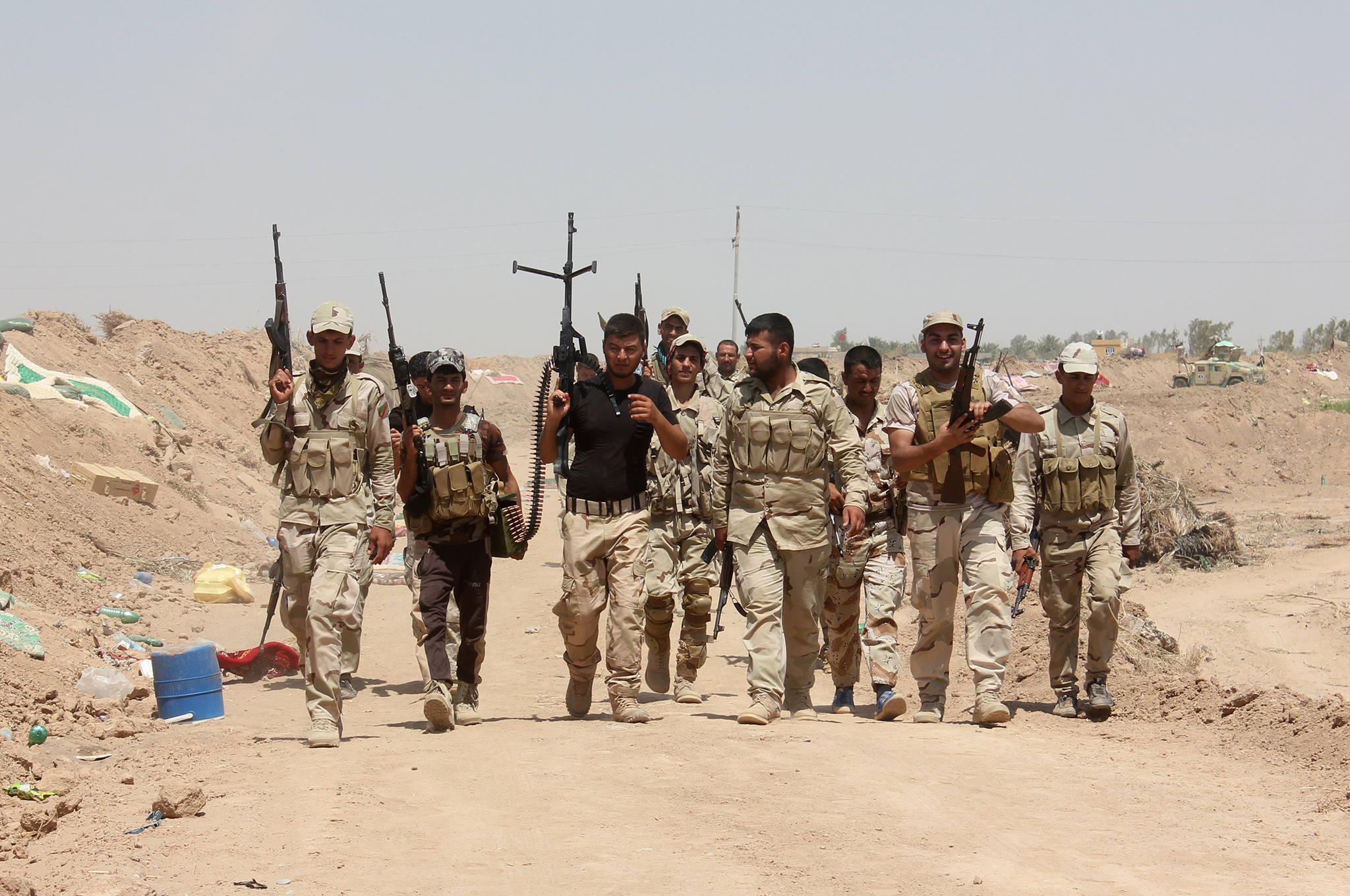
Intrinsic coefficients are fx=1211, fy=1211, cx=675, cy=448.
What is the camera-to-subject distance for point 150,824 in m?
4.79

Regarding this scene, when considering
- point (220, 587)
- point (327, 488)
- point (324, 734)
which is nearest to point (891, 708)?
point (324, 734)

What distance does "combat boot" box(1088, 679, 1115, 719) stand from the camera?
714 centimetres

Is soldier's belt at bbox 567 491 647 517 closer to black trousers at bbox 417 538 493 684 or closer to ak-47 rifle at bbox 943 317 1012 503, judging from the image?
black trousers at bbox 417 538 493 684

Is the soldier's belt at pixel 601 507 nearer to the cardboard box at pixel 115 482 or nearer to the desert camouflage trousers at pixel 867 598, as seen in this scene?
the desert camouflage trousers at pixel 867 598

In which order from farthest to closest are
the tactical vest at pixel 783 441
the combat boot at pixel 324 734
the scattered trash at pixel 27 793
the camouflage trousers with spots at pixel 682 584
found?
the camouflage trousers with spots at pixel 682 584, the tactical vest at pixel 783 441, the combat boot at pixel 324 734, the scattered trash at pixel 27 793

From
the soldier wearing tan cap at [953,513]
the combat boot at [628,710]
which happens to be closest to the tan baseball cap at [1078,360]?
the soldier wearing tan cap at [953,513]

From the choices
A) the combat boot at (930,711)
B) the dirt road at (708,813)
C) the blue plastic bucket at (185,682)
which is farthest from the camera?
the blue plastic bucket at (185,682)

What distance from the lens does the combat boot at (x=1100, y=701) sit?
7.14 meters

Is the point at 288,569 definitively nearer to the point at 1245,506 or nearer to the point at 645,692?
the point at 645,692

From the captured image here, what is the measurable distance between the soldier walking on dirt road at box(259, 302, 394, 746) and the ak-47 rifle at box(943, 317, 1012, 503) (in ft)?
10.2

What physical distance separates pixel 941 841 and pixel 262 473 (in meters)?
20.0

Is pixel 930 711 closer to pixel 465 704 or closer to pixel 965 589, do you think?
pixel 965 589

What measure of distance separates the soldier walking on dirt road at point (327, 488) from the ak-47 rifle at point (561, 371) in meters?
0.82

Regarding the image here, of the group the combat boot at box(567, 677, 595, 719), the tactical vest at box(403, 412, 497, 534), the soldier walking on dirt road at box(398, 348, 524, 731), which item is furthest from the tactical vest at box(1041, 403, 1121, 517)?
the tactical vest at box(403, 412, 497, 534)
